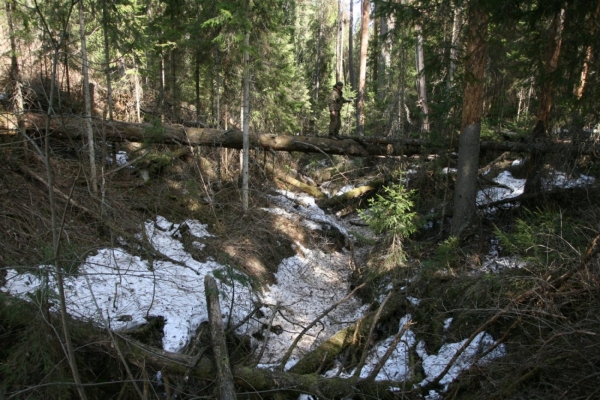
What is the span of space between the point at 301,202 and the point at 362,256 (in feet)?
11.8

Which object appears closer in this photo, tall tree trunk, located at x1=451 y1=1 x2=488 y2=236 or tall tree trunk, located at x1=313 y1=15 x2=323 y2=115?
tall tree trunk, located at x1=451 y1=1 x2=488 y2=236

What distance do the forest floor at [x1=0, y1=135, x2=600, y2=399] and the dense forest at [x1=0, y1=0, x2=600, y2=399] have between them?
4 cm

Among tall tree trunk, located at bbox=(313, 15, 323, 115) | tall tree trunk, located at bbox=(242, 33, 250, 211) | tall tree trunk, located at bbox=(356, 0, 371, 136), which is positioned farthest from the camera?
tall tree trunk, located at bbox=(313, 15, 323, 115)

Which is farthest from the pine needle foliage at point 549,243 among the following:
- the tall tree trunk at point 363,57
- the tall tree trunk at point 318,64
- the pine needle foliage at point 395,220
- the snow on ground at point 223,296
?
the tall tree trunk at point 318,64

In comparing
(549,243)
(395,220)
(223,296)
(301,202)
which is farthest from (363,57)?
(223,296)

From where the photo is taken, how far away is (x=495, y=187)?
10805mm

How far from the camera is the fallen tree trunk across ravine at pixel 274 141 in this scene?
772 cm

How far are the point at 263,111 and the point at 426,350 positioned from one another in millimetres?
8185

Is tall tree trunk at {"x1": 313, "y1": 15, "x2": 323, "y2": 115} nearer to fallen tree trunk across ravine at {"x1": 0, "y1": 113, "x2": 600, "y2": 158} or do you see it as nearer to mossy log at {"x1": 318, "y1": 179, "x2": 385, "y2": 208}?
mossy log at {"x1": 318, "y1": 179, "x2": 385, "y2": 208}

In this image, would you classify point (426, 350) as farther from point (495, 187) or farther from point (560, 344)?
point (495, 187)

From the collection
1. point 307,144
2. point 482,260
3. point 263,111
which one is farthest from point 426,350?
point 263,111

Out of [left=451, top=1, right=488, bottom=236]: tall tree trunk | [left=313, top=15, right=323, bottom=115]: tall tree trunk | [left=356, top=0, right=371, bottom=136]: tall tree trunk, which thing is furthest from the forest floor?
[left=313, top=15, right=323, bottom=115]: tall tree trunk

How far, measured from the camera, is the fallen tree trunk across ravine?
772cm

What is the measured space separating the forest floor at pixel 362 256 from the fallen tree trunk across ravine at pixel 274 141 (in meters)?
0.51
